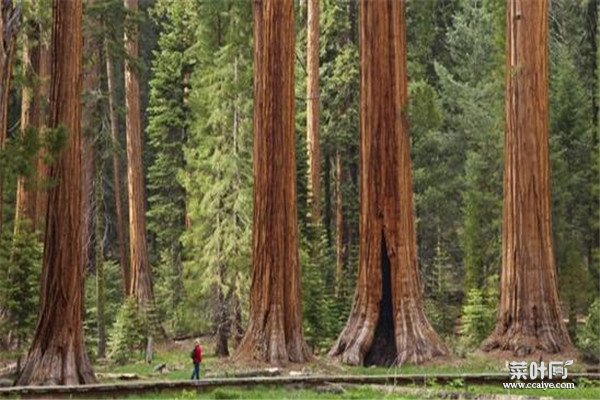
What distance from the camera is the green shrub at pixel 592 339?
17.1m

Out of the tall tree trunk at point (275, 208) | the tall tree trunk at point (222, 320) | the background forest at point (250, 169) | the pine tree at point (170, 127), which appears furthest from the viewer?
the pine tree at point (170, 127)

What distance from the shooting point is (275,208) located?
17.3 metres

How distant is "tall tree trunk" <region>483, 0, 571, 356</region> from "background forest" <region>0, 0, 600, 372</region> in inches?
43.5

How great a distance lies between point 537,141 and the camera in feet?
59.5

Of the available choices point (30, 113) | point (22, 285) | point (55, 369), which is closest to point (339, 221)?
point (30, 113)

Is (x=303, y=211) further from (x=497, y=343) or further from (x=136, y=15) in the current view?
(x=497, y=343)

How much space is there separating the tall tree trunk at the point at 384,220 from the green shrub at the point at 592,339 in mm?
2775

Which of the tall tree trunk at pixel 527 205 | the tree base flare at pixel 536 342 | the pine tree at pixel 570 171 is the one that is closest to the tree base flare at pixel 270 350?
the tall tree trunk at pixel 527 205

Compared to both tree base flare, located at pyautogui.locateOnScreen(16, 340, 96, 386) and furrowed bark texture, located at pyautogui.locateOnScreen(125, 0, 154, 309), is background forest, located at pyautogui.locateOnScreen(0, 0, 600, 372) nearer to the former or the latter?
furrowed bark texture, located at pyautogui.locateOnScreen(125, 0, 154, 309)

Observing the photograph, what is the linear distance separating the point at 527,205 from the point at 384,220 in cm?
283

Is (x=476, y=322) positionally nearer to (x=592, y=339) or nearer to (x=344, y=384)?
(x=592, y=339)

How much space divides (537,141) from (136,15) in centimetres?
1102

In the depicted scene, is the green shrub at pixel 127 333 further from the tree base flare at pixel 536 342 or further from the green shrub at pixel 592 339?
the green shrub at pixel 592 339

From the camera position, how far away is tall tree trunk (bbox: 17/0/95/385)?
13.8m
